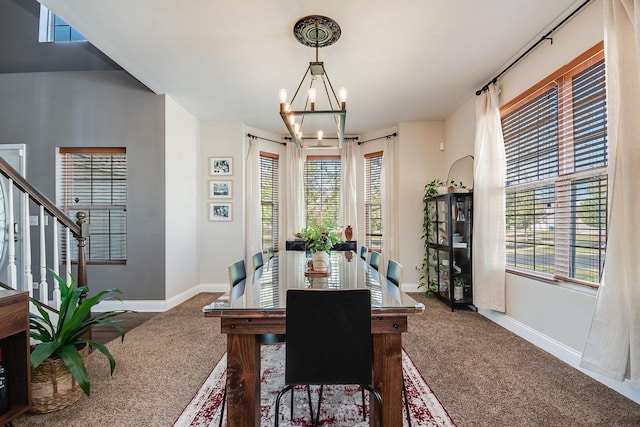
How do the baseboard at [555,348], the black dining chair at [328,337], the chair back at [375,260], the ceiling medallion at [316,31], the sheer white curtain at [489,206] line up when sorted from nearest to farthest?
the black dining chair at [328,337]
the baseboard at [555,348]
the ceiling medallion at [316,31]
the chair back at [375,260]
the sheer white curtain at [489,206]

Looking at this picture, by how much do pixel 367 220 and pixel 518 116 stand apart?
9.63 ft

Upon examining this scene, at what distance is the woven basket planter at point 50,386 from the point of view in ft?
6.04

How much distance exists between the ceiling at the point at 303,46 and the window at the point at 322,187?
5.72 feet

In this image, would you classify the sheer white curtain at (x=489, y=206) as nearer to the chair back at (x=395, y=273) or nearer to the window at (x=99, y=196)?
the chair back at (x=395, y=273)

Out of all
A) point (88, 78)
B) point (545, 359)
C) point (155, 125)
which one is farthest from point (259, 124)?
point (545, 359)

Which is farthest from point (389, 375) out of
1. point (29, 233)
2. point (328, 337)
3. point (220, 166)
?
point (220, 166)

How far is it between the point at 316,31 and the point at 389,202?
3.23 meters

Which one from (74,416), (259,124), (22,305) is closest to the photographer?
(22,305)

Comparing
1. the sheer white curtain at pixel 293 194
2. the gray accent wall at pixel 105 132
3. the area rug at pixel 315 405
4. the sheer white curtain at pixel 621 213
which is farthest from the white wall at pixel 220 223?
the sheer white curtain at pixel 621 213

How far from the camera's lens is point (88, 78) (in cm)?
404

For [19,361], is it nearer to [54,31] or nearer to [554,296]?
[554,296]

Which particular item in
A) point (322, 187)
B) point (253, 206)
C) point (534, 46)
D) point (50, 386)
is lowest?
point (50, 386)

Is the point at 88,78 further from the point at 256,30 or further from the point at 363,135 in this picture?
the point at 363,135

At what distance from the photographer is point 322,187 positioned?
18.9 feet
